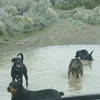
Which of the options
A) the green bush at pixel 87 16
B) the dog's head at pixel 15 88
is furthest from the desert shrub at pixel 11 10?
the dog's head at pixel 15 88

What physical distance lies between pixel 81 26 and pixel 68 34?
11.1ft

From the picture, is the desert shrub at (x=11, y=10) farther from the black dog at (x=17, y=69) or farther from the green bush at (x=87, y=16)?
the black dog at (x=17, y=69)

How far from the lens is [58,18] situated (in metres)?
36.5

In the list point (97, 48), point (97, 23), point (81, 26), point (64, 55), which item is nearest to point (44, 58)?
point (64, 55)

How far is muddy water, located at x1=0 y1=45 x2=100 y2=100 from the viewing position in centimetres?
1267

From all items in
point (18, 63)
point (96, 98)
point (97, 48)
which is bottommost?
point (97, 48)

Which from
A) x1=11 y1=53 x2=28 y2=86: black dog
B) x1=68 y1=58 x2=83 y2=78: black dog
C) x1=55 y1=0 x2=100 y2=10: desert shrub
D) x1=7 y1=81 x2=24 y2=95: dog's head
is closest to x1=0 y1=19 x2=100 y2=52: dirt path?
x1=68 y1=58 x2=83 y2=78: black dog

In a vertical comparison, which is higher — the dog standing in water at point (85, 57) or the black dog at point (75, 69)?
the black dog at point (75, 69)

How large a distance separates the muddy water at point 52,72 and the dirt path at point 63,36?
105cm

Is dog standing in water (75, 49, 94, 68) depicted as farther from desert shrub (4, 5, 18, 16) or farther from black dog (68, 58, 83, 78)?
desert shrub (4, 5, 18, 16)

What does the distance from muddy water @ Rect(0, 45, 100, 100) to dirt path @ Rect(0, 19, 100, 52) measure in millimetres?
1053

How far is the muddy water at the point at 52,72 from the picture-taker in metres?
12.7

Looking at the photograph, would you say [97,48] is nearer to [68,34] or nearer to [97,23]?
[68,34]

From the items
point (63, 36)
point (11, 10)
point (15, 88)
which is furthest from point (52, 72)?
point (11, 10)
